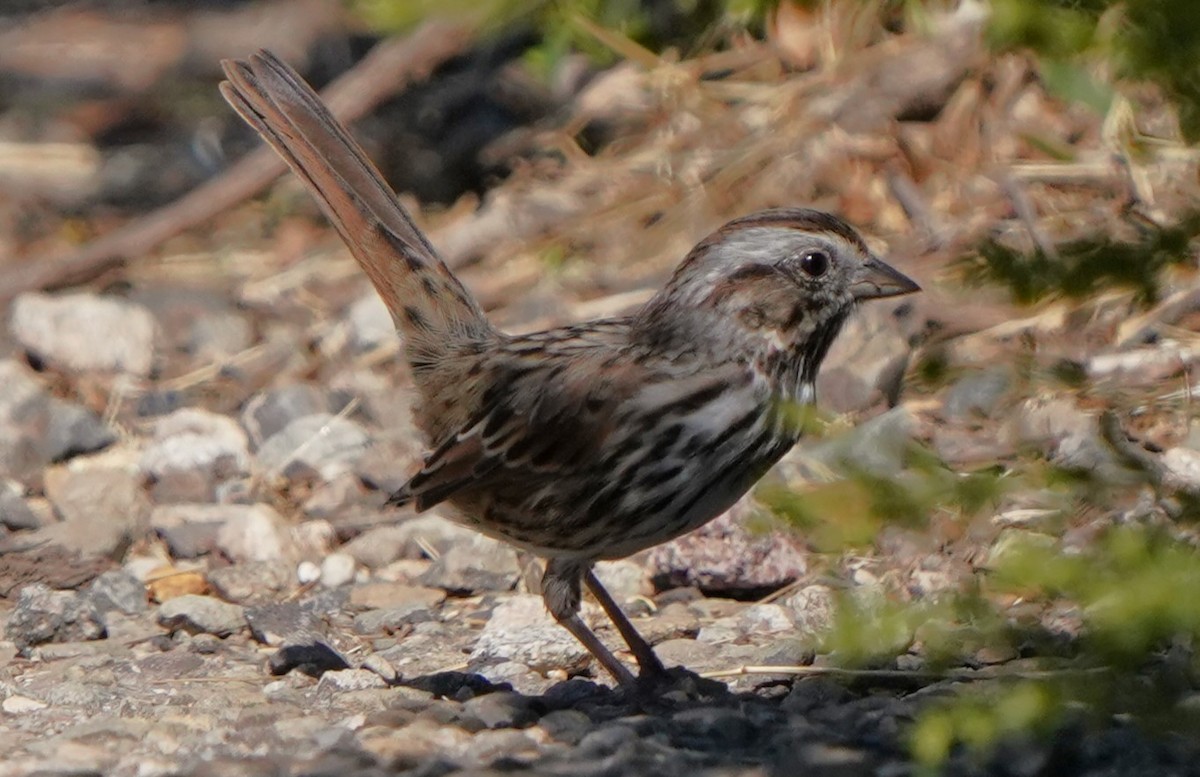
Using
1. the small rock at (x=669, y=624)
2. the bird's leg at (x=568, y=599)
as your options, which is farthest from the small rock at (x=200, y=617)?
the small rock at (x=669, y=624)

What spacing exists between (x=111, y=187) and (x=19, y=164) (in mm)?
477

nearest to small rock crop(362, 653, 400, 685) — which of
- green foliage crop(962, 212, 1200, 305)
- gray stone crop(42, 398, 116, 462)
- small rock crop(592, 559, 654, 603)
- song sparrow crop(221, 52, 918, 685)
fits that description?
song sparrow crop(221, 52, 918, 685)

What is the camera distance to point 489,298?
7.51 meters

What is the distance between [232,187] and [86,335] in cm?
110

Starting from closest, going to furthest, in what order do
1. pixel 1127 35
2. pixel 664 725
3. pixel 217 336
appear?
pixel 1127 35
pixel 664 725
pixel 217 336

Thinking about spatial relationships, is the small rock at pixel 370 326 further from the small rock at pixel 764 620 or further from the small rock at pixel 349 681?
the small rock at pixel 349 681

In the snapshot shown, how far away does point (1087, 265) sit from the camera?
11.3ft

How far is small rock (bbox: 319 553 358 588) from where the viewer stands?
18.6 ft

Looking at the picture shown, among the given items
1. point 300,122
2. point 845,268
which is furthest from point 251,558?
point 845,268

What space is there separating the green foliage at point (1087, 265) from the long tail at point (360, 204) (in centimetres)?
222

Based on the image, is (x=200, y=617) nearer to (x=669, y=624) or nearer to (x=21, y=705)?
(x=21, y=705)

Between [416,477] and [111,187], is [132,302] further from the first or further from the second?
[416,477]

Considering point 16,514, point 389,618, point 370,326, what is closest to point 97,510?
point 16,514

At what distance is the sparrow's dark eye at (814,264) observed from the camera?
15.2 feet
